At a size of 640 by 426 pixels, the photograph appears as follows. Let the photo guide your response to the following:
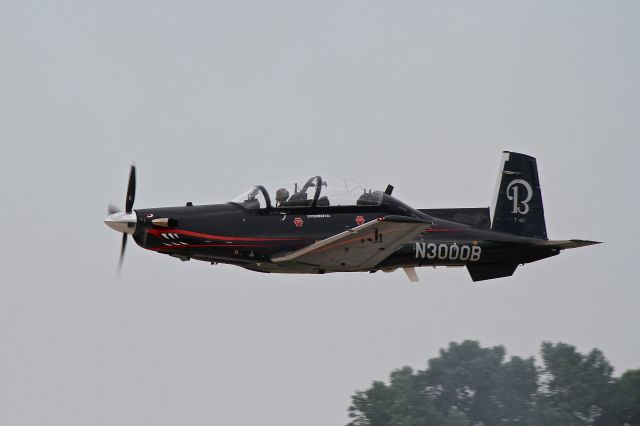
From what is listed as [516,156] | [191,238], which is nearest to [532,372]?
[516,156]

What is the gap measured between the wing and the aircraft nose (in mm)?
2897

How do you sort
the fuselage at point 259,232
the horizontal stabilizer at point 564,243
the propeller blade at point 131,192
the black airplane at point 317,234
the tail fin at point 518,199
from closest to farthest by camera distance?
1. the black airplane at point 317,234
2. the fuselage at point 259,232
3. the propeller blade at point 131,192
4. the horizontal stabilizer at point 564,243
5. the tail fin at point 518,199

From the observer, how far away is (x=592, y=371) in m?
65.5

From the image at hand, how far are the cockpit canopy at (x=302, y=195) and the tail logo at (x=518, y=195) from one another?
393cm

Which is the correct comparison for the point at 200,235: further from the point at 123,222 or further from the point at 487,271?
the point at 487,271

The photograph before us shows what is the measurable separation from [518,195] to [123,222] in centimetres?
890

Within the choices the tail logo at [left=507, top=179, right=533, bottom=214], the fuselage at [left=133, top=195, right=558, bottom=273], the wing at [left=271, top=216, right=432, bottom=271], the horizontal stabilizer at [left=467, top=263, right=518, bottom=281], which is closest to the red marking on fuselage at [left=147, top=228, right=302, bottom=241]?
the fuselage at [left=133, top=195, right=558, bottom=273]

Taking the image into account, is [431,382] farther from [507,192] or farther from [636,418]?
[507,192]

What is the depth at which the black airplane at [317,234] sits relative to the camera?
24484 mm

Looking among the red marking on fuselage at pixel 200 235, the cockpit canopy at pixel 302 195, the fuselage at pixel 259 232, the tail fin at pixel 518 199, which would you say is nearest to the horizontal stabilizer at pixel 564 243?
the tail fin at pixel 518 199

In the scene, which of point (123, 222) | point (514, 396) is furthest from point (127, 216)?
point (514, 396)

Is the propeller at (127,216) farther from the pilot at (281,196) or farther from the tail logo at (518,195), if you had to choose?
the tail logo at (518,195)

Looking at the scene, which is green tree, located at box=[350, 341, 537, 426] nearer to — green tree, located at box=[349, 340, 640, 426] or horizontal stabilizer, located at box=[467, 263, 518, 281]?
green tree, located at box=[349, 340, 640, 426]

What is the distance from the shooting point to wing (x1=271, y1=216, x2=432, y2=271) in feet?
78.0
